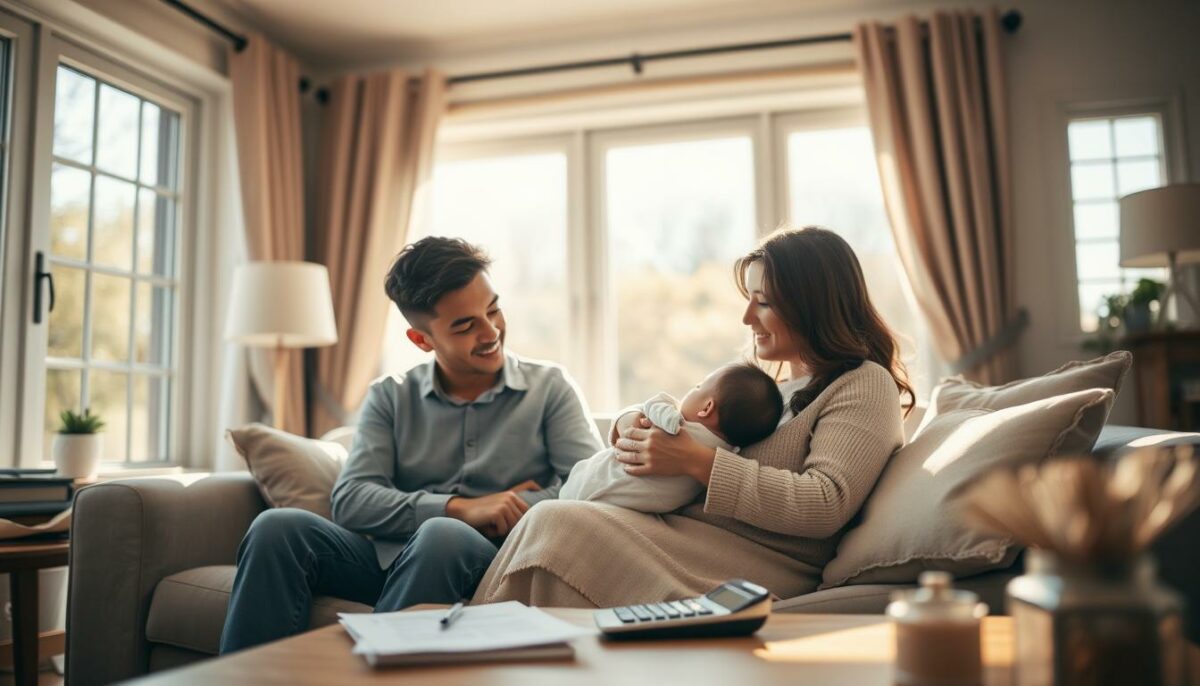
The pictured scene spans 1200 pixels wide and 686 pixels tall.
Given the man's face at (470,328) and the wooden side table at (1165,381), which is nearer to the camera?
the man's face at (470,328)

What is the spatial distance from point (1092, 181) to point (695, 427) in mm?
2922

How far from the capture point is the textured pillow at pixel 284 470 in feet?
7.21

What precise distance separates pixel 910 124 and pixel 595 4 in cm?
139

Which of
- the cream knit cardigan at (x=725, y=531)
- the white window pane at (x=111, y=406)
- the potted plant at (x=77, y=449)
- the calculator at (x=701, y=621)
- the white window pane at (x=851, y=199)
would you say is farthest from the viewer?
the white window pane at (x=851, y=199)

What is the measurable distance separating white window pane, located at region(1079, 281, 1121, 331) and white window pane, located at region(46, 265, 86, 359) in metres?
3.82

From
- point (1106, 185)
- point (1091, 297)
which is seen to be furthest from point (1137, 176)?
point (1091, 297)

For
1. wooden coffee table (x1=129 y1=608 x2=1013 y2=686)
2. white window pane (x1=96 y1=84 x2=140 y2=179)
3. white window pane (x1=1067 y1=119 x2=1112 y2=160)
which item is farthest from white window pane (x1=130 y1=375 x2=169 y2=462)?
white window pane (x1=1067 y1=119 x2=1112 y2=160)

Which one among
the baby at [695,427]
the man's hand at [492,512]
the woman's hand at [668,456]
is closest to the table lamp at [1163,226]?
the baby at [695,427]

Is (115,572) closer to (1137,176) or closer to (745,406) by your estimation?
(745,406)

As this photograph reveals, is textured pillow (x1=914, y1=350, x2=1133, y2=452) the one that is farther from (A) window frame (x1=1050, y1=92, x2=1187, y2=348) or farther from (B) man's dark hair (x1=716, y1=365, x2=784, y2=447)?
(A) window frame (x1=1050, y1=92, x2=1187, y2=348)

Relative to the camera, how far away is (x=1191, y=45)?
368 cm

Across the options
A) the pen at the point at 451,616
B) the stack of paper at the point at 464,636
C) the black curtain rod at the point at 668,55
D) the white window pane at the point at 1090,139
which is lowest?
the stack of paper at the point at 464,636

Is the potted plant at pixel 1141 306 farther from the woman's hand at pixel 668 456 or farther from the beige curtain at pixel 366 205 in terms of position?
the beige curtain at pixel 366 205

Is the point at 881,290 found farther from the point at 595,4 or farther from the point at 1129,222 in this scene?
the point at 595,4
